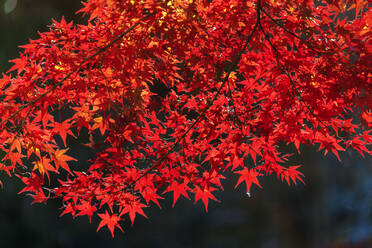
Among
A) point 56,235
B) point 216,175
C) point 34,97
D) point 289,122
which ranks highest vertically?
point 34,97

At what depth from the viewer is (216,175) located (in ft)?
7.16

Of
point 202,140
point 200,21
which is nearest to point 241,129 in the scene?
point 202,140

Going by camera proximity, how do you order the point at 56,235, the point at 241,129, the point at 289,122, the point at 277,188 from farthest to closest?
1. the point at 277,188
2. the point at 56,235
3. the point at 289,122
4. the point at 241,129

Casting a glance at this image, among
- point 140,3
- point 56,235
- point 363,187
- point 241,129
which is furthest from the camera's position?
point 363,187

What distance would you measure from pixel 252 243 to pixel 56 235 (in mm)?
2976

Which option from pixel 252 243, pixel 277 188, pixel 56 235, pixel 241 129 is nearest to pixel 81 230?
pixel 56 235

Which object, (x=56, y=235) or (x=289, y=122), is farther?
(x=56, y=235)

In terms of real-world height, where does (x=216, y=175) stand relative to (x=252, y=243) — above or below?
above

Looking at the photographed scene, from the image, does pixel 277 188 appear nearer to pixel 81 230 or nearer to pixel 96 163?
pixel 81 230

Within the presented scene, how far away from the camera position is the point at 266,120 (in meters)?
2.01

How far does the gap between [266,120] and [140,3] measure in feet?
2.92

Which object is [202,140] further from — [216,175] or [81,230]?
[81,230]

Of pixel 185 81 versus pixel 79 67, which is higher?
pixel 79 67

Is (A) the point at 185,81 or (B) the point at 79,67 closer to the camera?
(B) the point at 79,67
